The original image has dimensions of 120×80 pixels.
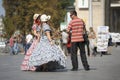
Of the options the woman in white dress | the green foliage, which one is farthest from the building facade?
the woman in white dress

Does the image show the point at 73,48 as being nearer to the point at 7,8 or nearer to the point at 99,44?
the point at 99,44

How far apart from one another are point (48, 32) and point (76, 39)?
0.91 m

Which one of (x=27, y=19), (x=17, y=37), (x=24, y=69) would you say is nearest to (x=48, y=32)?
(x=24, y=69)

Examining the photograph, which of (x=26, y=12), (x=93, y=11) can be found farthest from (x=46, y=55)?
(x=26, y=12)

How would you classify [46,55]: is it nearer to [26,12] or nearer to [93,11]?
[93,11]

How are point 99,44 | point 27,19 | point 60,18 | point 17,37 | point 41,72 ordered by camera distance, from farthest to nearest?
1. point 60,18
2. point 27,19
3. point 17,37
4. point 99,44
5. point 41,72

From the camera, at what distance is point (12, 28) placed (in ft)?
241

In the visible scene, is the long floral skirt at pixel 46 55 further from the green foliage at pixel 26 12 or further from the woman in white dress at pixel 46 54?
the green foliage at pixel 26 12

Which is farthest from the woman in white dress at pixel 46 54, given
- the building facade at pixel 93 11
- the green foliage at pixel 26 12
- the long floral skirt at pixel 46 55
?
the green foliage at pixel 26 12

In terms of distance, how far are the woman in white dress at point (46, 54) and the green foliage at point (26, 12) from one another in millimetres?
50323

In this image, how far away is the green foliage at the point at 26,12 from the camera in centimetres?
6969

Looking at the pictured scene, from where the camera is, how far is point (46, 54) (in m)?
16.8

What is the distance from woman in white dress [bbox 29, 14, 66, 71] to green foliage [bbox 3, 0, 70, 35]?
50323mm

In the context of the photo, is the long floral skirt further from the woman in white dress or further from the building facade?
the building facade
